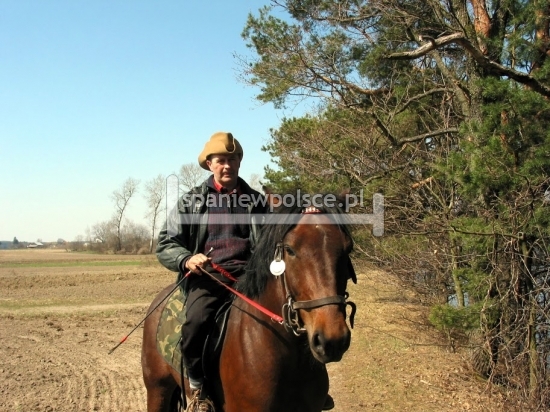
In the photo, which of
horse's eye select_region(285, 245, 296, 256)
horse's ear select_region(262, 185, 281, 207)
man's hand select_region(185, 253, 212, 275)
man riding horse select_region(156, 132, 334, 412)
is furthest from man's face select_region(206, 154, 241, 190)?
horse's eye select_region(285, 245, 296, 256)

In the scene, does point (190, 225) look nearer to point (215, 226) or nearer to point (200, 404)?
point (215, 226)

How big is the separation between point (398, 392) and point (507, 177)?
3.68 meters

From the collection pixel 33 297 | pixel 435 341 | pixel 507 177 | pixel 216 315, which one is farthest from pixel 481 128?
pixel 33 297

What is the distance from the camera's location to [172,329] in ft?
13.5

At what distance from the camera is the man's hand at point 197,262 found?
349 centimetres

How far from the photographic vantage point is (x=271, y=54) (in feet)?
33.7

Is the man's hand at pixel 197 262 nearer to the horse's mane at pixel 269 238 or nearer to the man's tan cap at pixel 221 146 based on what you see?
the horse's mane at pixel 269 238

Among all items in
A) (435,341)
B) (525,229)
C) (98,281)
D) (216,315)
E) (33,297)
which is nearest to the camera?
(216,315)

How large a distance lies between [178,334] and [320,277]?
5.66 ft

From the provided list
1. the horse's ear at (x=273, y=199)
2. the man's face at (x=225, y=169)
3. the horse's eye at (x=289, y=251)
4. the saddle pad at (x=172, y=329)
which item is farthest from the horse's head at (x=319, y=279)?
the saddle pad at (x=172, y=329)

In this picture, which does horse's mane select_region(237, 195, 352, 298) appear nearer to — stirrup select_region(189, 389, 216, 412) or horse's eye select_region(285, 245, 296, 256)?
horse's eye select_region(285, 245, 296, 256)

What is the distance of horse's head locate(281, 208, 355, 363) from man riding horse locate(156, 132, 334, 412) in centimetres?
88

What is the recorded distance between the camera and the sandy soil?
710 cm

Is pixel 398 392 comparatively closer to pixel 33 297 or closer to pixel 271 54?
→ pixel 271 54
